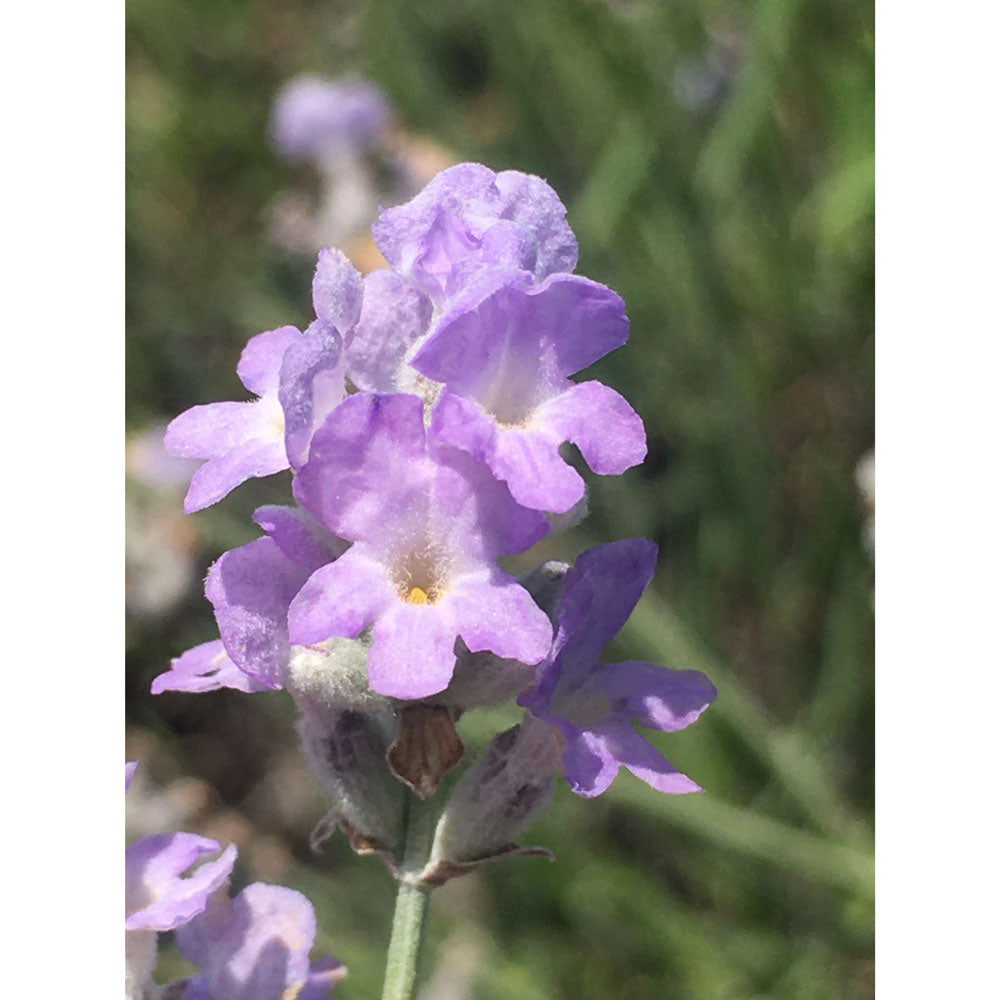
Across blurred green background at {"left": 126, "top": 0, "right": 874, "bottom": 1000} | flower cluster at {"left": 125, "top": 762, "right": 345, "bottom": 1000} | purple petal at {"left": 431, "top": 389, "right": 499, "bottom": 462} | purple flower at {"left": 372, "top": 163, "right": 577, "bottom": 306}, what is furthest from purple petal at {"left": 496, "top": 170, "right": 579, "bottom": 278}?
blurred green background at {"left": 126, "top": 0, "right": 874, "bottom": 1000}

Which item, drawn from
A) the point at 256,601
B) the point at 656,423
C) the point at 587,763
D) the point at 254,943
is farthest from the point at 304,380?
the point at 656,423

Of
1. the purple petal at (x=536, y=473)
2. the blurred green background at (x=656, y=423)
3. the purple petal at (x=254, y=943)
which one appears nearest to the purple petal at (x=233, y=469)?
the purple petal at (x=536, y=473)

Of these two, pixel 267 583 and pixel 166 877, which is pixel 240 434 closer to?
pixel 267 583

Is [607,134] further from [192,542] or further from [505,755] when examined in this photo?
[505,755]

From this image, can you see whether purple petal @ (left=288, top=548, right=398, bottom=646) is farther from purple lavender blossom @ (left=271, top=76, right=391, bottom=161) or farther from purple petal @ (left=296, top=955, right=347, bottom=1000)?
purple lavender blossom @ (left=271, top=76, right=391, bottom=161)
